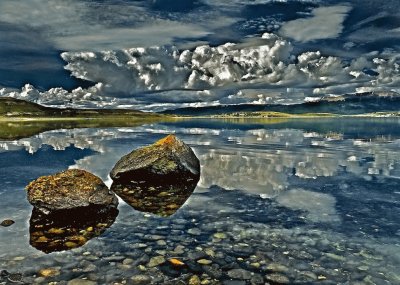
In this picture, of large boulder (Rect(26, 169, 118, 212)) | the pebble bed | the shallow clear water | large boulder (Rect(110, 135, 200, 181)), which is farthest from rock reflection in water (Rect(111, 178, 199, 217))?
large boulder (Rect(26, 169, 118, 212))

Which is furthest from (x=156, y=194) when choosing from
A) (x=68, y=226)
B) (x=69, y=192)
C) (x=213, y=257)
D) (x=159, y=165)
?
(x=213, y=257)

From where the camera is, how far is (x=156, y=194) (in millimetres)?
17688

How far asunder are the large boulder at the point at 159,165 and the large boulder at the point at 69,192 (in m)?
4.94

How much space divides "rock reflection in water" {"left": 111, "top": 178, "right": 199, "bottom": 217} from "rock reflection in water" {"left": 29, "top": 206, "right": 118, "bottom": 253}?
1.61 meters

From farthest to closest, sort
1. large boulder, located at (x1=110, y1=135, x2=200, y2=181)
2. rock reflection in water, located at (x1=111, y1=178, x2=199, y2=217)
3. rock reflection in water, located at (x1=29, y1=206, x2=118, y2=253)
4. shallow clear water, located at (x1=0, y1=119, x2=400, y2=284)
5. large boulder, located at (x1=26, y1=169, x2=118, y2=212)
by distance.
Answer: large boulder, located at (x1=110, y1=135, x2=200, y2=181), rock reflection in water, located at (x1=111, y1=178, x2=199, y2=217), large boulder, located at (x1=26, y1=169, x2=118, y2=212), rock reflection in water, located at (x1=29, y1=206, x2=118, y2=253), shallow clear water, located at (x1=0, y1=119, x2=400, y2=284)

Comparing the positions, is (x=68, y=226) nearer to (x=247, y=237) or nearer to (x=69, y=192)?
(x=69, y=192)

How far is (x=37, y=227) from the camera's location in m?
12.6

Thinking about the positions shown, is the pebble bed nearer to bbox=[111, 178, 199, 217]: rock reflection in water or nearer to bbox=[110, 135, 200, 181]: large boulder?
bbox=[111, 178, 199, 217]: rock reflection in water

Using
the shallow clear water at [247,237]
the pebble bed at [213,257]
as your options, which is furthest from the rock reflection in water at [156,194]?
the pebble bed at [213,257]

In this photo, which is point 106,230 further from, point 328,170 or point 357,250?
point 328,170

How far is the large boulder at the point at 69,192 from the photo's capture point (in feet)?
45.2

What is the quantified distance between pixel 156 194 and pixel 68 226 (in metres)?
5.53

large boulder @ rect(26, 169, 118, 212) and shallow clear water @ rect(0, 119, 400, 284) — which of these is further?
large boulder @ rect(26, 169, 118, 212)

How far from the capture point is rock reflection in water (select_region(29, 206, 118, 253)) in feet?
36.8
